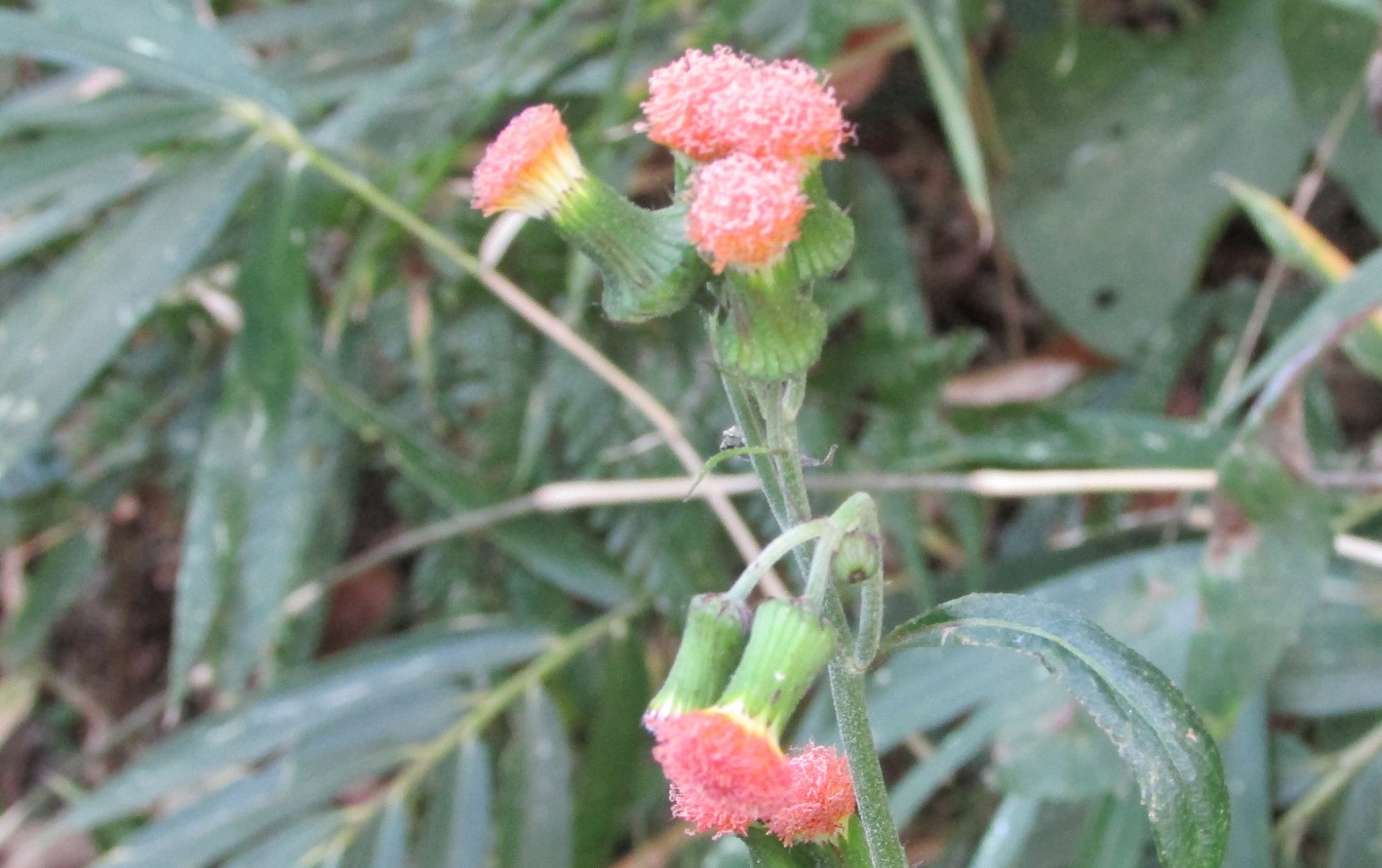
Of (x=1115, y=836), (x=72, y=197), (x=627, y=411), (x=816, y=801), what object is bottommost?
(x=1115, y=836)

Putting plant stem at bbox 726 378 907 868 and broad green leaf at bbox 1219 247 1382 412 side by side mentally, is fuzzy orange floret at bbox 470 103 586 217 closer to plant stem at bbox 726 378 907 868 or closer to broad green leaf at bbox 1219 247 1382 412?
plant stem at bbox 726 378 907 868

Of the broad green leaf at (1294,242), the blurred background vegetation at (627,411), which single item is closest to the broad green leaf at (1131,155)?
the blurred background vegetation at (627,411)

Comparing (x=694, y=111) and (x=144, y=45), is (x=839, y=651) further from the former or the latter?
(x=144, y=45)

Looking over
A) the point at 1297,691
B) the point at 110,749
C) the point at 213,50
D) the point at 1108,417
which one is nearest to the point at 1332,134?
the point at 1108,417

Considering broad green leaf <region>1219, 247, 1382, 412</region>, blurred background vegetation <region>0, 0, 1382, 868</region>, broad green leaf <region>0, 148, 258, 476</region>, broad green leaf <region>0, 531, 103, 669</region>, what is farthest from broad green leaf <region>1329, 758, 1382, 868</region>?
broad green leaf <region>0, 531, 103, 669</region>

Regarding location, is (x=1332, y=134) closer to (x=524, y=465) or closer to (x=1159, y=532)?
(x=1159, y=532)

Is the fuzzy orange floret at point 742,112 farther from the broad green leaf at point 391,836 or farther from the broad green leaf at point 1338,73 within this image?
the broad green leaf at point 391,836

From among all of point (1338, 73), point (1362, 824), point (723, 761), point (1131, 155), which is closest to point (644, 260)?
point (723, 761)
